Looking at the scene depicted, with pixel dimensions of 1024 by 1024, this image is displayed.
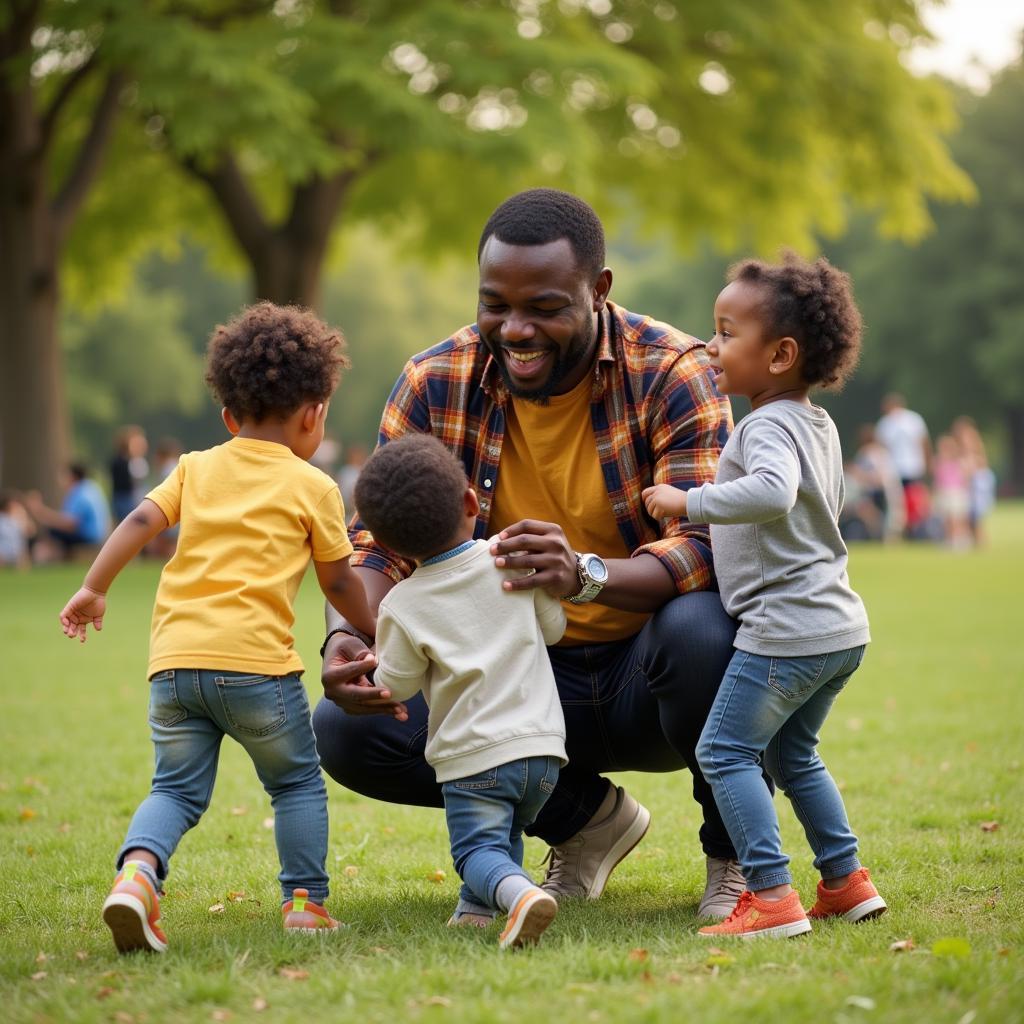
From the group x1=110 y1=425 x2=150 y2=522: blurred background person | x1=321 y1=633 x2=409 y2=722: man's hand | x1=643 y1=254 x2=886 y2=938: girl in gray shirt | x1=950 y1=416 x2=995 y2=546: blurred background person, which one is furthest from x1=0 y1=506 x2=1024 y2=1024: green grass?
x1=950 y1=416 x2=995 y2=546: blurred background person

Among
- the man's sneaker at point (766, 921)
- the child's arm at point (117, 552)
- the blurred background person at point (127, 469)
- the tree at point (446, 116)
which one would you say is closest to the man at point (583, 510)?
the man's sneaker at point (766, 921)

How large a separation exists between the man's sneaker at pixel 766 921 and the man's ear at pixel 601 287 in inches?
71.0

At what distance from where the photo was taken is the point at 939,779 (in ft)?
20.1

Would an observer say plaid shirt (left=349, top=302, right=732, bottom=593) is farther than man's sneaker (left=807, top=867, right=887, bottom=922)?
Yes

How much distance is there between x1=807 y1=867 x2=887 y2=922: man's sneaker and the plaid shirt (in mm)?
911

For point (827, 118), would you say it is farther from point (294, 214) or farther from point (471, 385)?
point (471, 385)

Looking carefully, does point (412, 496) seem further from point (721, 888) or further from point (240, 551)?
point (721, 888)

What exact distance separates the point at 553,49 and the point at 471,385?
13331 millimetres

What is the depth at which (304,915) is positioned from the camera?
3850 millimetres

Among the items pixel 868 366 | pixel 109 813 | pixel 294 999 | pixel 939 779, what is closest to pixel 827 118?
pixel 939 779

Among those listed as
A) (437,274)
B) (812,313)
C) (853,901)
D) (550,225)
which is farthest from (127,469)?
(853,901)

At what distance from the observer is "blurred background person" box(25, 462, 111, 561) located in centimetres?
1983

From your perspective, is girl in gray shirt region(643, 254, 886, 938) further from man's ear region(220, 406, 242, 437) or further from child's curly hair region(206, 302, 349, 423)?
man's ear region(220, 406, 242, 437)

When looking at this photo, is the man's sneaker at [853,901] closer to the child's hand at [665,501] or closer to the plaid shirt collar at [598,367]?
the child's hand at [665,501]
